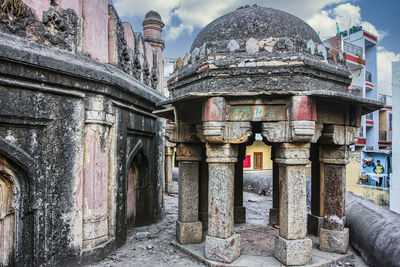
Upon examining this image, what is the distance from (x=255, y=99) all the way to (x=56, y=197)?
11.0 ft

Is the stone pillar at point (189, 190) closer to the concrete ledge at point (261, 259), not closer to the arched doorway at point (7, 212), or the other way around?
the concrete ledge at point (261, 259)

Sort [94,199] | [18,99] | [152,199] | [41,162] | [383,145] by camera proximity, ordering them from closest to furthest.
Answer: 1. [18,99]
2. [41,162]
3. [94,199]
4. [152,199]
5. [383,145]

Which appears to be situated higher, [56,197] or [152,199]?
[56,197]

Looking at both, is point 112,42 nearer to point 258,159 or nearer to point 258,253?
point 258,253

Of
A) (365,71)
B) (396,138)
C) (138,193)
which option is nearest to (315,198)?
(138,193)

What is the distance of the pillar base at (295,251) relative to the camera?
4566mm

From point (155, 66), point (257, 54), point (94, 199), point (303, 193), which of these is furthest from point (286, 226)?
point (155, 66)

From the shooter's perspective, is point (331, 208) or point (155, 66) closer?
point (331, 208)

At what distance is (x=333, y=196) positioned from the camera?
566 centimetres

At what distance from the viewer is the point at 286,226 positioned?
4.64 meters

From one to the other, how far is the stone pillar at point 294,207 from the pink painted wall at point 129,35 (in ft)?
13.3

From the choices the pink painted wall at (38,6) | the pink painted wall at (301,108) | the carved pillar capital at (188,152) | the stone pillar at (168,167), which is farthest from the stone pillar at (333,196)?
the stone pillar at (168,167)

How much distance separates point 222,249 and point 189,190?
1.47 metres

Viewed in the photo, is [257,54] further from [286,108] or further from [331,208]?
[331,208]
